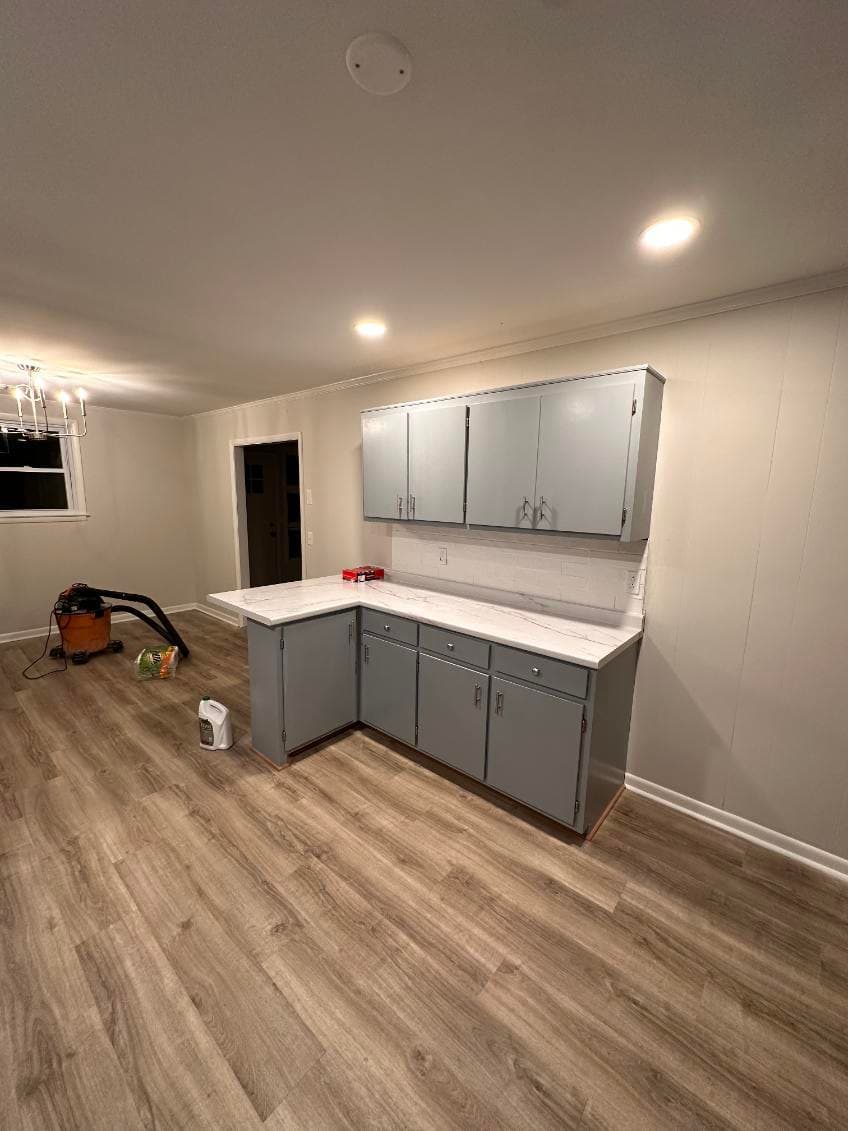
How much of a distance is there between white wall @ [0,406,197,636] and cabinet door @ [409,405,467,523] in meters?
4.06

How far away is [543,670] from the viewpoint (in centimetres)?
206

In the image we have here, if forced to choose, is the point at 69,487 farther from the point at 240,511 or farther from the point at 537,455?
the point at 537,455

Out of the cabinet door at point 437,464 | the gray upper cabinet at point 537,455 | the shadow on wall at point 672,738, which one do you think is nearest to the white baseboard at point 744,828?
the shadow on wall at point 672,738

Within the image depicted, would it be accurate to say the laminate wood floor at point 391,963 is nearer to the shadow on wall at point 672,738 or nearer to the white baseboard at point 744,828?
the white baseboard at point 744,828

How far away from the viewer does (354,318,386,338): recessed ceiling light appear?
2.39 m

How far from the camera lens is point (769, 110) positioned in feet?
3.34

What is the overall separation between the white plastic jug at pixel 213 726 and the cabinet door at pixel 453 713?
1.23m

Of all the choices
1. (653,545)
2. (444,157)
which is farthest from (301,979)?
(444,157)

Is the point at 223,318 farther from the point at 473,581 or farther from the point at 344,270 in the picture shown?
the point at 473,581

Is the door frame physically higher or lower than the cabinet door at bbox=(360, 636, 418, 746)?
higher

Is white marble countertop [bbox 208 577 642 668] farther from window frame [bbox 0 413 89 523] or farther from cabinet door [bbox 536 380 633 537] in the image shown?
window frame [bbox 0 413 89 523]

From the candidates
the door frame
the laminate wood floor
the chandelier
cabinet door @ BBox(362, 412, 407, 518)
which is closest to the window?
the chandelier

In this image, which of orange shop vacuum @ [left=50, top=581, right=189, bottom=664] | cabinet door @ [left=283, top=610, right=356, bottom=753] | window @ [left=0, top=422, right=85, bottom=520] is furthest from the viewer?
window @ [left=0, top=422, right=85, bottom=520]

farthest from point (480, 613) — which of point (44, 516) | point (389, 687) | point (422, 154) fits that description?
point (44, 516)
